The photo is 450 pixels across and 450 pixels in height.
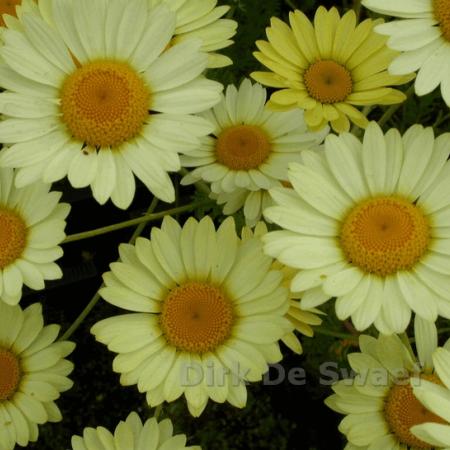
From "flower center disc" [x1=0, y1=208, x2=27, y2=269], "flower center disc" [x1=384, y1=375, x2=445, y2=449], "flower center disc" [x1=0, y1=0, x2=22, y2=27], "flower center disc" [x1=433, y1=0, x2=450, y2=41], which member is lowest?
"flower center disc" [x1=384, y1=375, x2=445, y2=449]

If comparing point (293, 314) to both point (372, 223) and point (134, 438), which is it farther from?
point (134, 438)

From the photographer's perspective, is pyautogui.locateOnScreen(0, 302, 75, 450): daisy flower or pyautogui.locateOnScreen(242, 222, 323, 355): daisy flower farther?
pyautogui.locateOnScreen(0, 302, 75, 450): daisy flower

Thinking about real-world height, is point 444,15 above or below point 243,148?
above

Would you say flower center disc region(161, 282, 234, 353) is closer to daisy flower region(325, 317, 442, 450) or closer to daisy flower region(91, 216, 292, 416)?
daisy flower region(91, 216, 292, 416)

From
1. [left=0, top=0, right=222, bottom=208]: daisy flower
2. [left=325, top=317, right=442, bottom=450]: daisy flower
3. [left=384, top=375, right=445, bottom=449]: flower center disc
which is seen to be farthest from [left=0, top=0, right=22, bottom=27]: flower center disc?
[left=384, top=375, right=445, bottom=449]: flower center disc

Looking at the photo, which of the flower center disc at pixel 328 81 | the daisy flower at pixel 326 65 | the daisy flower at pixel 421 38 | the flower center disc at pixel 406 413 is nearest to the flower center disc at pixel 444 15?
the daisy flower at pixel 421 38

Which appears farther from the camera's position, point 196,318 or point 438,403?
point 196,318

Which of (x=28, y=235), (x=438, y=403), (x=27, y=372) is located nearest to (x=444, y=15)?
(x=438, y=403)
